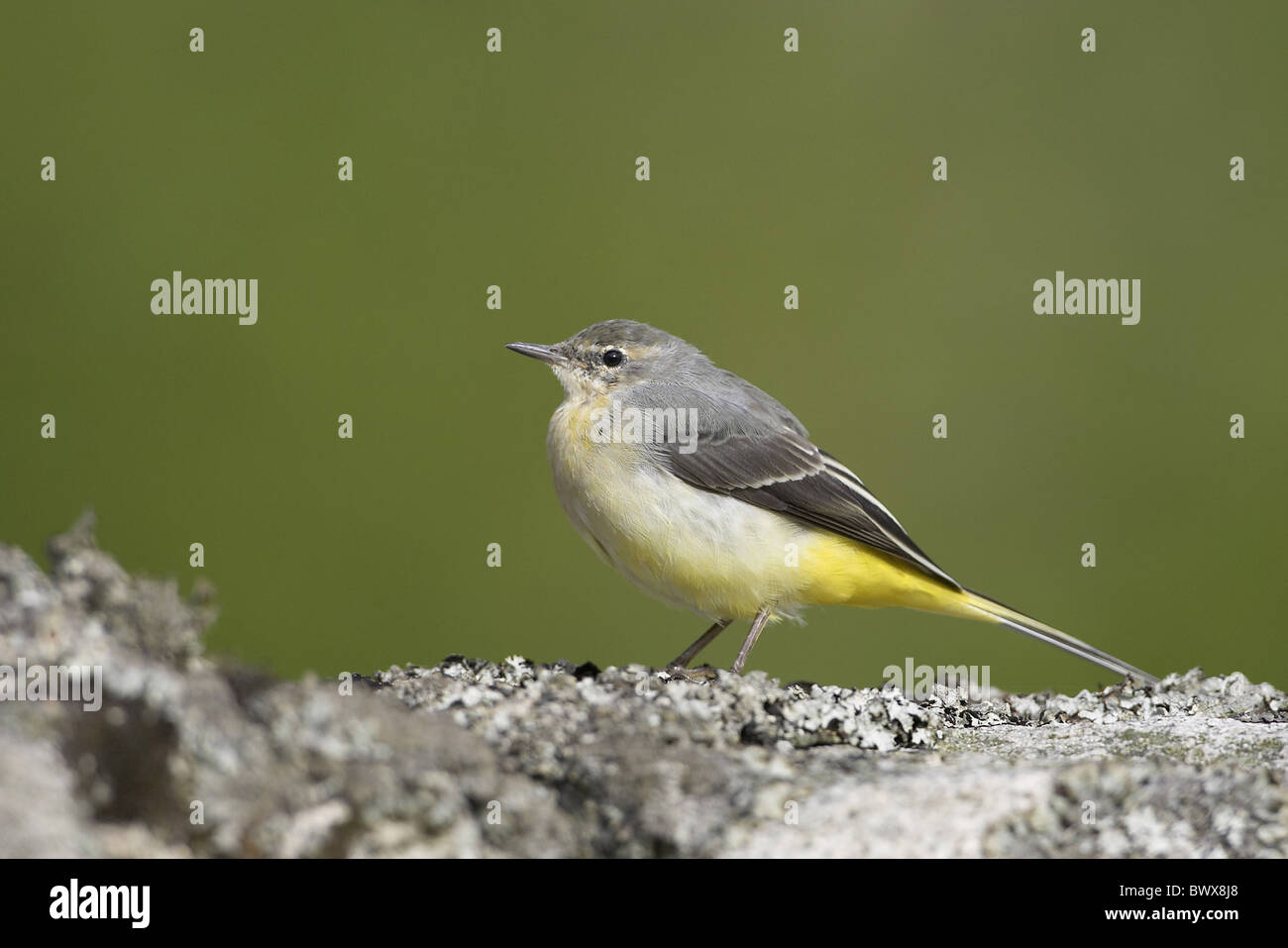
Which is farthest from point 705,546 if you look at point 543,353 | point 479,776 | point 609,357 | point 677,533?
point 479,776

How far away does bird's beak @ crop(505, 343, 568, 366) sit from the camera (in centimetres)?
585

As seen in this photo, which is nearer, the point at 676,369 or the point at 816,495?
the point at 816,495

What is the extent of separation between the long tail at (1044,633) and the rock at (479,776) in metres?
1.43

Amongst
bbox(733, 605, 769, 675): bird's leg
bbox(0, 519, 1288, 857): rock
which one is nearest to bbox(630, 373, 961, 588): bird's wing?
bbox(733, 605, 769, 675): bird's leg

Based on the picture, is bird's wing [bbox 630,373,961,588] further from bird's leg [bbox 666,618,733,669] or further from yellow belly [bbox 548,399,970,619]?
bird's leg [bbox 666,618,733,669]

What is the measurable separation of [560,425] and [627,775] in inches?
115

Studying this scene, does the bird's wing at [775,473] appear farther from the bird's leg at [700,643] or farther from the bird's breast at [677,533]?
the bird's leg at [700,643]

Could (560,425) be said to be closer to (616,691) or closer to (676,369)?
(676,369)

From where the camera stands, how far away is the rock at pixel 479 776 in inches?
91.0

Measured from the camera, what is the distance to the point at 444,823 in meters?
2.44

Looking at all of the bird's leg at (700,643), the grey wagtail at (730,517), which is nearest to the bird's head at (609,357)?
the grey wagtail at (730,517)

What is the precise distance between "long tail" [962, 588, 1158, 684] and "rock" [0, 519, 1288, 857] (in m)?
1.43

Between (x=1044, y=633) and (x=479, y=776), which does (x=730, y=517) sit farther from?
(x=479, y=776)
